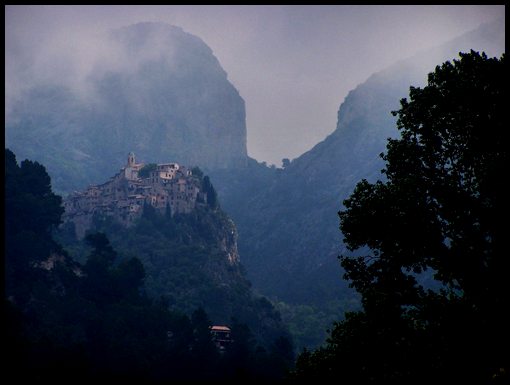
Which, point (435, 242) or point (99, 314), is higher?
point (99, 314)

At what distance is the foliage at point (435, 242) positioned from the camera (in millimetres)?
25297

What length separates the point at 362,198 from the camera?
2812cm

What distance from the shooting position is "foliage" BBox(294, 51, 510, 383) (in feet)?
83.0

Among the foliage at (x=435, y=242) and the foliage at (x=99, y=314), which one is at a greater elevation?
the foliage at (x=99, y=314)

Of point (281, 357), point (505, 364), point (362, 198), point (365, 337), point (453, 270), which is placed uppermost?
point (281, 357)

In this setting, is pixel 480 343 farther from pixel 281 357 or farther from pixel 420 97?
pixel 281 357

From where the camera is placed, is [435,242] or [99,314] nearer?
[435,242]

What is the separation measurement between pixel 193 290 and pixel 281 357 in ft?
169

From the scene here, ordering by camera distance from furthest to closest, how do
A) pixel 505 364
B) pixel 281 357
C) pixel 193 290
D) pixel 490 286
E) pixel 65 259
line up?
pixel 193 290 < pixel 65 259 < pixel 281 357 < pixel 490 286 < pixel 505 364

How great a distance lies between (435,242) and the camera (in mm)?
26734

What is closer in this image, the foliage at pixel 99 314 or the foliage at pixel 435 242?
the foliage at pixel 435 242

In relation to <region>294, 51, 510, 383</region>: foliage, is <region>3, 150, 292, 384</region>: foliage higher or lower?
higher

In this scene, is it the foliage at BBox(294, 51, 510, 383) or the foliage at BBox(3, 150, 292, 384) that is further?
Answer: the foliage at BBox(3, 150, 292, 384)

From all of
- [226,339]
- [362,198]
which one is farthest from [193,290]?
[362,198]
